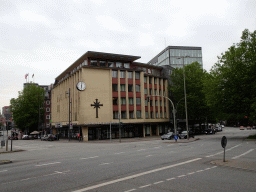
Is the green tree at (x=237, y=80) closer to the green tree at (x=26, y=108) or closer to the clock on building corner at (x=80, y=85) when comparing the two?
the clock on building corner at (x=80, y=85)

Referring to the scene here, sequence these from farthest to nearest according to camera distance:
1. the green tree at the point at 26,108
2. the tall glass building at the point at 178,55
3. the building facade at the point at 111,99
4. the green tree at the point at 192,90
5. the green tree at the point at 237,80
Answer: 1. the tall glass building at the point at 178,55
2. the green tree at the point at 26,108
3. the green tree at the point at 192,90
4. the building facade at the point at 111,99
5. the green tree at the point at 237,80

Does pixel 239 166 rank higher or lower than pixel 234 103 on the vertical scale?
lower

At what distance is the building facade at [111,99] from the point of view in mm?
46094

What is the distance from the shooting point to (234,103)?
A: 33938 millimetres

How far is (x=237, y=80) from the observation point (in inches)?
1324

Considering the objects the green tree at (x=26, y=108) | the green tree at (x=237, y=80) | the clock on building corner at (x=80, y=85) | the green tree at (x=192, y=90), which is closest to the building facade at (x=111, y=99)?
the clock on building corner at (x=80, y=85)

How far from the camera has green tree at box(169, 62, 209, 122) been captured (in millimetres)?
54062

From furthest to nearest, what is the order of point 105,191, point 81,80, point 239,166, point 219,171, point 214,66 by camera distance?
point 81,80 → point 214,66 → point 239,166 → point 219,171 → point 105,191

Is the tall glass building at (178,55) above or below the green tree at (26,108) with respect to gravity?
above

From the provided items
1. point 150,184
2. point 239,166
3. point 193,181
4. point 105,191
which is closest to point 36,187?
point 105,191

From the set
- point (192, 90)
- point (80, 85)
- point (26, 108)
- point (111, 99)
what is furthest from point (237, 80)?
point (26, 108)

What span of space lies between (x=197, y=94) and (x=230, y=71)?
70.8ft

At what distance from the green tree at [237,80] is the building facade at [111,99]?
13.9 meters

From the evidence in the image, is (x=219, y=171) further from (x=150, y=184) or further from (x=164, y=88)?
(x=164, y=88)
